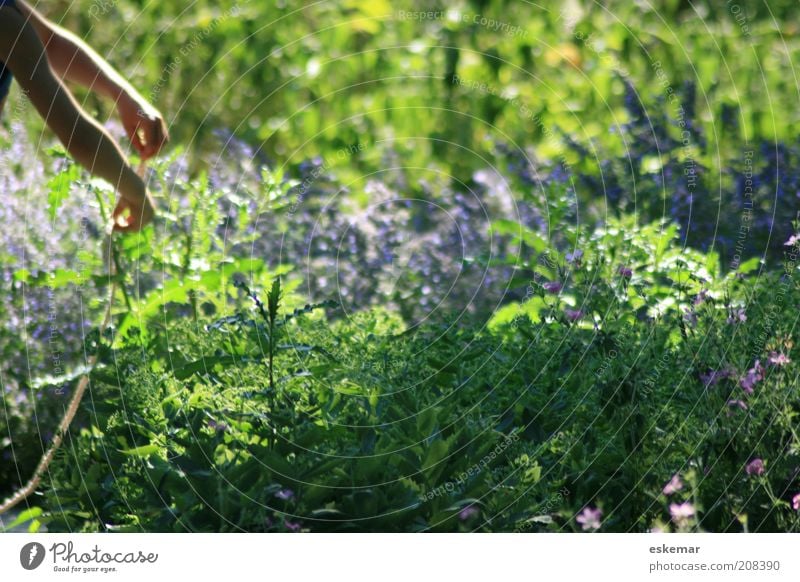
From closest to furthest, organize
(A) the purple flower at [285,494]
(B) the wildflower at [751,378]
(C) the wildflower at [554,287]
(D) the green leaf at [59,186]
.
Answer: (A) the purple flower at [285,494]
(B) the wildflower at [751,378]
(C) the wildflower at [554,287]
(D) the green leaf at [59,186]

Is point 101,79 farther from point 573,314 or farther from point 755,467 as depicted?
point 755,467

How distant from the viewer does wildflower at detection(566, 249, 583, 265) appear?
10.2 feet

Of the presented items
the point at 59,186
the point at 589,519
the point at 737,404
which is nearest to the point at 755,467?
the point at 737,404

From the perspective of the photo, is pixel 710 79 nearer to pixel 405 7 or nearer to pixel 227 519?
pixel 405 7

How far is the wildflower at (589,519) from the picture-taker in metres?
2.46

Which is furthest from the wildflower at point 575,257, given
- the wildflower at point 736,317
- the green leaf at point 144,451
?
the green leaf at point 144,451

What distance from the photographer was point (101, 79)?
9.20ft

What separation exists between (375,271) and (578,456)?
1699 millimetres

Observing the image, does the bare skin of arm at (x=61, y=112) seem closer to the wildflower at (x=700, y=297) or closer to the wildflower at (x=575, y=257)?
the wildflower at (x=575, y=257)

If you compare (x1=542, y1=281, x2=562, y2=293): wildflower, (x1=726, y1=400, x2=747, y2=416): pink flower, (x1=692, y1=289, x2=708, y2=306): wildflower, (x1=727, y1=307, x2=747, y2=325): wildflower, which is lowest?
(x1=726, y1=400, x2=747, y2=416): pink flower

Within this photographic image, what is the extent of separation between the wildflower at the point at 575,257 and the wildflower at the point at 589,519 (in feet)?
2.72

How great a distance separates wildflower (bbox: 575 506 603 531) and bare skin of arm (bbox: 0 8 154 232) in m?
1.34

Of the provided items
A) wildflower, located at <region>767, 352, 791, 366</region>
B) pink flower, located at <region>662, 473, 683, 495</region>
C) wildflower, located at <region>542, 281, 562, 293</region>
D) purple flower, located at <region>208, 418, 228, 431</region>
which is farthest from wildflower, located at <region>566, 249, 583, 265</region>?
purple flower, located at <region>208, 418, 228, 431</region>

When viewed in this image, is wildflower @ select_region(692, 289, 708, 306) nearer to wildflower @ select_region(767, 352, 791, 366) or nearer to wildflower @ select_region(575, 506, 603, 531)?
wildflower @ select_region(767, 352, 791, 366)
